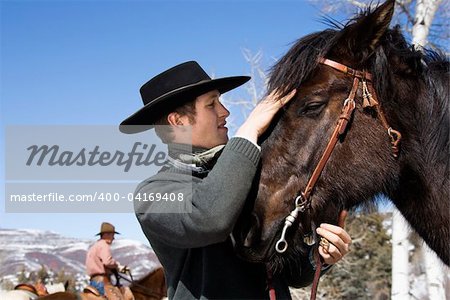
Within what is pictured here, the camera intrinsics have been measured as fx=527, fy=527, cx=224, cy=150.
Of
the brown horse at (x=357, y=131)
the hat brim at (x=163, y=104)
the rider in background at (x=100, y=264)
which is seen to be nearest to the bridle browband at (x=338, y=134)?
the brown horse at (x=357, y=131)

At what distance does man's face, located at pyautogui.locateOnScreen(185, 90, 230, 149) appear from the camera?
91.4 inches

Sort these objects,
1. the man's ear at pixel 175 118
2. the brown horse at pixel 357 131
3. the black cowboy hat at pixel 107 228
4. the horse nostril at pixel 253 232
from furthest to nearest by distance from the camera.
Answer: the black cowboy hat at pixel 107 228 → the man's ear at pixel 175 118 → the brown horse at pixel 357 131 → the horse nostril at pixel 253 232

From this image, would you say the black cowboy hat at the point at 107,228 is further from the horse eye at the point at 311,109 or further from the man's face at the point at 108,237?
the horse eye at the point at 311,109

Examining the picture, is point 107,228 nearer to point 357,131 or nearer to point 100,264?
point 100,264

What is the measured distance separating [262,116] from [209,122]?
254 millimetres

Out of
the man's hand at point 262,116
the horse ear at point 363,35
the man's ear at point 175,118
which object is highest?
the horse ear at point 363,35

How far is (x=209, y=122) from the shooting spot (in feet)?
7.66

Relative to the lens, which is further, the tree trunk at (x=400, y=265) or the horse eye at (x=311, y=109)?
the tree trunk at (x=400, y=265)

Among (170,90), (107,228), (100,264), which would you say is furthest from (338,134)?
(107,228)

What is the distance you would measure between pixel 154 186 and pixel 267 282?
0.61m

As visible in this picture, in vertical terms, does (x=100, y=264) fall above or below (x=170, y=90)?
below

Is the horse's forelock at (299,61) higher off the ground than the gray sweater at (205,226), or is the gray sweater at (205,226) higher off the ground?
the horse's forelock at (299,61)

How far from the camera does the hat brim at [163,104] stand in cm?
231

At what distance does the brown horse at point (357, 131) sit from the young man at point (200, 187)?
5.6 inches
